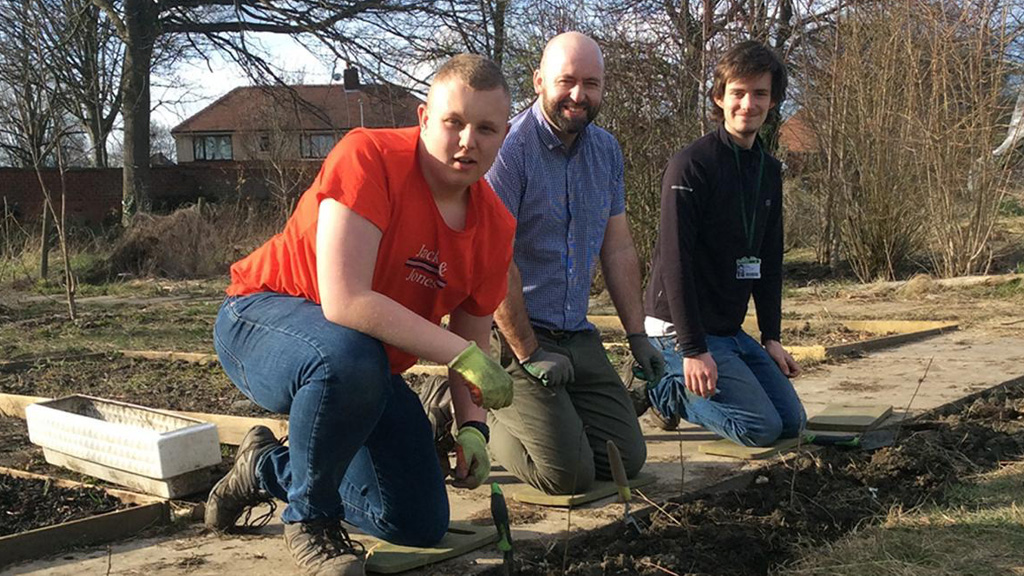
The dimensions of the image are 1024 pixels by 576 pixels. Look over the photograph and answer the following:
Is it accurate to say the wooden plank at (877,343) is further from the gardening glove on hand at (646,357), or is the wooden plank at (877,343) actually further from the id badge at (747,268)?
the gardening glove on hand at (646,357)

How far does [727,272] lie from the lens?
408cm

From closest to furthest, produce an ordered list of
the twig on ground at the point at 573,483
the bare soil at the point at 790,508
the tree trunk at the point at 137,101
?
the bare soil at the point at 790,508
the twig on ground at the point at 573,483
the tree trunk at the point at 137,101

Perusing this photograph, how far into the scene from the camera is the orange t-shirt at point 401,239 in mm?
2465

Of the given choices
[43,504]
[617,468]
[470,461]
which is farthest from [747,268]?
[43,504]

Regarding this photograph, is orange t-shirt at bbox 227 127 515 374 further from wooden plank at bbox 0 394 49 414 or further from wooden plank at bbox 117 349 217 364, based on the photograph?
wooden plank at bbox 117 349 217 364

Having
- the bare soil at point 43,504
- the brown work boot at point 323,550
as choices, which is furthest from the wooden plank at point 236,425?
the brown work boot at point 323,550

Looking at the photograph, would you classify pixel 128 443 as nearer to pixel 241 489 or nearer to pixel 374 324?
pixel 241 489

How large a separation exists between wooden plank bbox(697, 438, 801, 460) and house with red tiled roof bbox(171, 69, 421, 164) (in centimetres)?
1474

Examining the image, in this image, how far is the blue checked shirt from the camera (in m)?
3.60

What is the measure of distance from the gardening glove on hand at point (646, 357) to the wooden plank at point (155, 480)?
1589 mm

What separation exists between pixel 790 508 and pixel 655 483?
1.79 feet

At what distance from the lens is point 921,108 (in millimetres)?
10539

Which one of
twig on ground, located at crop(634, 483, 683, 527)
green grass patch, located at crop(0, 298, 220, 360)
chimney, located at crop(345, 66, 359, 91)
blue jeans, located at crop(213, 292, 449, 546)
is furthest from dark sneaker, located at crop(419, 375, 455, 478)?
chimney, located at crop(345, 66, 359, 91)

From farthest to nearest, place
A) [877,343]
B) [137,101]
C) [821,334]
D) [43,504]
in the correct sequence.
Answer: [137,101] < [821,334] < [877,343] < [43,504]
